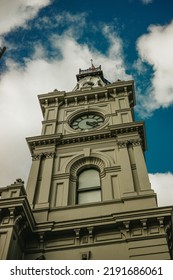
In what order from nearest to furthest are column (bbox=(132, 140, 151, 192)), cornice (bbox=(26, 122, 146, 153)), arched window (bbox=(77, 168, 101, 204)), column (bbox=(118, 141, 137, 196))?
column (bbox=(118, 141, 137, 196)) < column (bbox=(132, 140, 151, 192)) < arched window (bbox=(77, 168, 101, 204)) < cornice (bbox=(26, 122, 146, 153))

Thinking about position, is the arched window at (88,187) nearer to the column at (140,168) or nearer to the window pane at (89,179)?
the window pane at (89,179)

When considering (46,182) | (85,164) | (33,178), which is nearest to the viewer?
(46,182)

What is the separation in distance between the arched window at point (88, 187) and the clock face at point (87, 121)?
5636 mm

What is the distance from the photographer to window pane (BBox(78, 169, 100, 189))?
21500 millimetres

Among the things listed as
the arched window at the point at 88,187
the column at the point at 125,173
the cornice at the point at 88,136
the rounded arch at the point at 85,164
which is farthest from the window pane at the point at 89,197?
the cornice at the point at 88,136

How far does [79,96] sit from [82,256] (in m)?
17.0

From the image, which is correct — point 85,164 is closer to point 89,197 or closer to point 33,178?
point 89,197

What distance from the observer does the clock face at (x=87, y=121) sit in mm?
27547

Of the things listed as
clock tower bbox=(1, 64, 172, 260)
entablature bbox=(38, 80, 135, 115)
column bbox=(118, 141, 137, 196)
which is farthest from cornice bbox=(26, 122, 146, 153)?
entablature bbox=(38, 80, 135, 115)

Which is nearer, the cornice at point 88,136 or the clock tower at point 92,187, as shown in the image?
the clock tower at point 92,187

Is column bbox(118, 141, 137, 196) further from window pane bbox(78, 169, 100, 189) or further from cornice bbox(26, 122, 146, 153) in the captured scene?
window pane bbox(78, 169, 100, 189)

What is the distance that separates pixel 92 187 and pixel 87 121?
328 inches

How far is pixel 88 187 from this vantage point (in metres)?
21.2

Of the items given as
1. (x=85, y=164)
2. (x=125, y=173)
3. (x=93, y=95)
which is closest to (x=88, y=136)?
(x=85, y=164)
